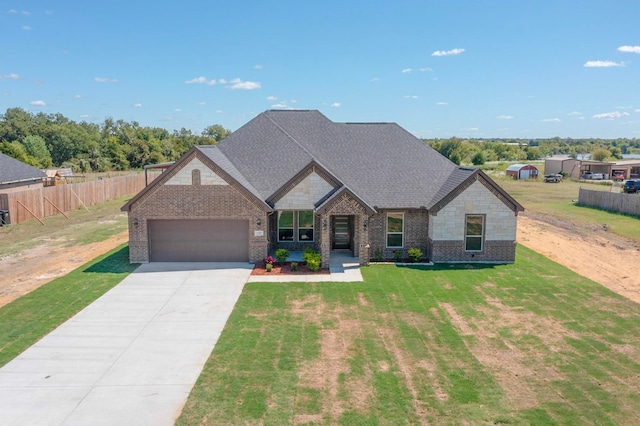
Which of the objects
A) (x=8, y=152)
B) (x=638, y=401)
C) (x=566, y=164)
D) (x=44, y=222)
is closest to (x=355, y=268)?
(x=638, y=401)

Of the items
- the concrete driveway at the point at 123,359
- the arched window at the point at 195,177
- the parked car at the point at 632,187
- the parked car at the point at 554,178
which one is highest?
the arched window at the point at 195,177

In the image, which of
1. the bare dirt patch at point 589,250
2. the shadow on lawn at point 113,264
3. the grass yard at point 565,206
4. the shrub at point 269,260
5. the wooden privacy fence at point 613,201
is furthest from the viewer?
the wooden privacy fence at point 613,201

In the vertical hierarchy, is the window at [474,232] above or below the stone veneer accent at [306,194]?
below

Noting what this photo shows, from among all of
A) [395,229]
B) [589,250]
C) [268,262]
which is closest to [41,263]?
[268,262]

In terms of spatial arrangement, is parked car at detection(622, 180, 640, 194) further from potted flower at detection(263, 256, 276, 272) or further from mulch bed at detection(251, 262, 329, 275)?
potted flower at detection(263, 256, 276, 272)

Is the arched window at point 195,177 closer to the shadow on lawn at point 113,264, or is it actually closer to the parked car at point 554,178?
the shadow on lawn at point 113,264

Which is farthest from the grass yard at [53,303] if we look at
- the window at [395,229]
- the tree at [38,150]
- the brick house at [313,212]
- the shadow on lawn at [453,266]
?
the tree at [38,150]
